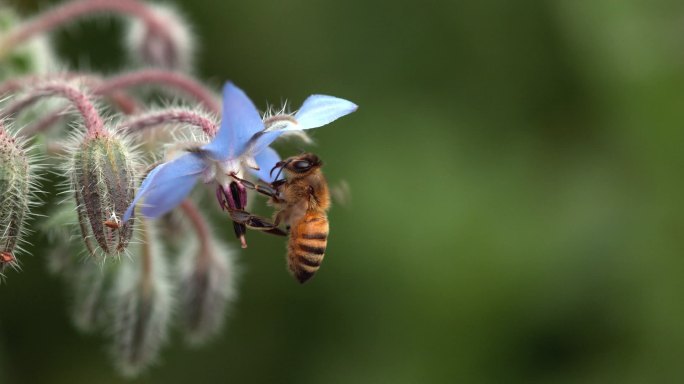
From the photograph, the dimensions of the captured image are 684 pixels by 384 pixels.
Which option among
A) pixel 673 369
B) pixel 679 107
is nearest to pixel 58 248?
pixel 673 369

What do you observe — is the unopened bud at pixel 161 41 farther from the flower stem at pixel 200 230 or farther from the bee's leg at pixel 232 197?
the bee's leg at pixel 232 197

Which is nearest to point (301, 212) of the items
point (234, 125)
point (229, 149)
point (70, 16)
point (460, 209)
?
point (229, 149)

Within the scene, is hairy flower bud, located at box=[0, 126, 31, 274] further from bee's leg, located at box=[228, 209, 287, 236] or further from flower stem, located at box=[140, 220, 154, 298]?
flower stem, located at box=[140, 220, 154, 298]

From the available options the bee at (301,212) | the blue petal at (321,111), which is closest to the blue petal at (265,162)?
the bee at (301,212)

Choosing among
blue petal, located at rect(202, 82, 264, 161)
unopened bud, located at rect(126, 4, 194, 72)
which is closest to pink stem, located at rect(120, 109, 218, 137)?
blue petal, located at rect(202, 82, 264, 161)

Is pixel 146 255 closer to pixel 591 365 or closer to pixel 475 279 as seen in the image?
pixel 475 279

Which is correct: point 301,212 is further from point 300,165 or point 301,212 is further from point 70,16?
point 70,16

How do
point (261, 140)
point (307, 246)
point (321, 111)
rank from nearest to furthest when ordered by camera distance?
point (321, 111), point (261, 140), point (307, 246)
